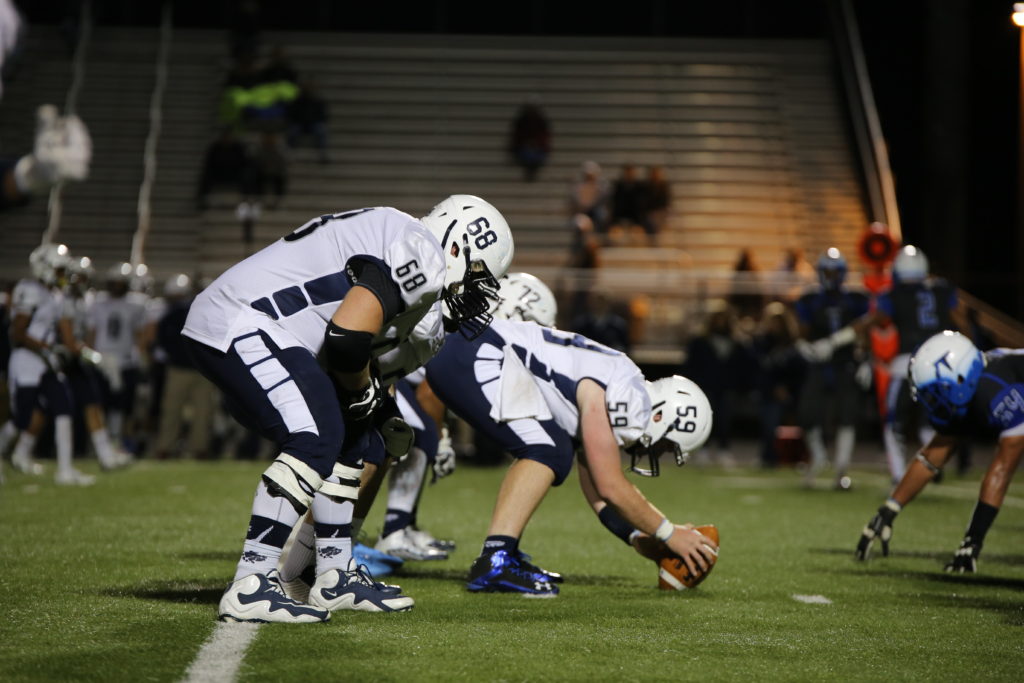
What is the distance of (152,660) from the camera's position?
12.4 ft

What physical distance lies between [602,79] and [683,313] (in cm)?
862

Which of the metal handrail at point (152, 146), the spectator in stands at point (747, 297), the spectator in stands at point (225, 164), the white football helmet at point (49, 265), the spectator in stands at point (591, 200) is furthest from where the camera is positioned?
the spectator in stands at point (225, 164)

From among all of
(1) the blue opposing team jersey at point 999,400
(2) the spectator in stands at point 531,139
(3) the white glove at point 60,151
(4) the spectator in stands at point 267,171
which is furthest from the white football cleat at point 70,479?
(2) the spectator in stands at point 531,139

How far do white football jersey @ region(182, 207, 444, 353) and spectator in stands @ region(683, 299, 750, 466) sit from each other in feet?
35.9

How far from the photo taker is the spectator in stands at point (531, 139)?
73.3 feet

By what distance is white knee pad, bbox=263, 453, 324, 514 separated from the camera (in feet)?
14.1

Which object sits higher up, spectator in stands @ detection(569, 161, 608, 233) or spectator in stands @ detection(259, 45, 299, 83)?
spectator in stands @ detection(259, 45, 299, 83)

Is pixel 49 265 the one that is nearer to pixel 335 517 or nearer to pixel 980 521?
pixel 335 517

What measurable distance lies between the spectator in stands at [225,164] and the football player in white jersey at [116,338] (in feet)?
19.3

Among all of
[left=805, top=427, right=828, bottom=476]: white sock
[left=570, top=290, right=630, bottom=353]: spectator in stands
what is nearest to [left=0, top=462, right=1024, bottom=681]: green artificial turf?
[left=805, top=427, right=828, bottom=476]: white sock

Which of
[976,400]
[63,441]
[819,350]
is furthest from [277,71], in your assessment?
[976,400]

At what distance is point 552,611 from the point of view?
195 inches

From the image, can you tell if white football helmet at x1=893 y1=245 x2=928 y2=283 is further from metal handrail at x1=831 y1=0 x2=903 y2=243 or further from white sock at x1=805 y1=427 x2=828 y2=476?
metal handrail at x1=831 y1=0 x2=903 y2=243

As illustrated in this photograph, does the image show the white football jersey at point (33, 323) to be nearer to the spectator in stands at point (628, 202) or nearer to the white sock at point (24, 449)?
the white sock at point (24, 449)
